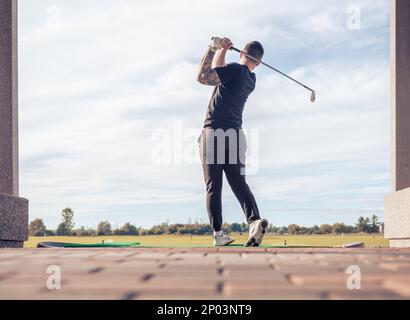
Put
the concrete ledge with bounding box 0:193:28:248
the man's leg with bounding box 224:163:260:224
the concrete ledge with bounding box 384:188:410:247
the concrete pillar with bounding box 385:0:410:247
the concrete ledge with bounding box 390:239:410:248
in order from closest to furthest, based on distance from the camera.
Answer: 1. the man's leg with bounding box 224:163:260:224
2. the concrete ledge with bounding box 0:193:28:248
3. the concrete ledge with bounding box 384:188:410:247
4. the concrete ledge with bounding box 390:239:410:248
5. the concrete pillar with bounding box 385:0:410:247

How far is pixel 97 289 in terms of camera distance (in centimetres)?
192

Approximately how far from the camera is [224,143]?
5.08 meters

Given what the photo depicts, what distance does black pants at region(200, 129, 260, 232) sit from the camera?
5.02 metres

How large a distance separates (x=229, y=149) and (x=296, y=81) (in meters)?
1.52

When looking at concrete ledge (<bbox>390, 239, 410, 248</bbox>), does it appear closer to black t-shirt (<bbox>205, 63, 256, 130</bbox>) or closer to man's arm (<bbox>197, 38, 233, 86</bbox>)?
black t-shirt (<bbox>205, 63, 256, 130</bbox>)

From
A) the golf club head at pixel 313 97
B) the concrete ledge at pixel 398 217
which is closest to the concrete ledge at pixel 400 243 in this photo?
the concrete ledge at pixel 398 217

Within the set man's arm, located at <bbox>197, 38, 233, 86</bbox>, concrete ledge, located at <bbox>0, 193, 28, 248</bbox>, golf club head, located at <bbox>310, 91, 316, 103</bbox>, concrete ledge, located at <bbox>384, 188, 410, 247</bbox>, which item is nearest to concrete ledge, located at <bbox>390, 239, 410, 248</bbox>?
concrete ledge, located at <bbox>384, 188, 410, 247</bbox>

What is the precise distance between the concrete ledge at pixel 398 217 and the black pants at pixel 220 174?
6.13 ft

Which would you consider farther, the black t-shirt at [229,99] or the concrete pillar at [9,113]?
the concrete pillar at [9,113]

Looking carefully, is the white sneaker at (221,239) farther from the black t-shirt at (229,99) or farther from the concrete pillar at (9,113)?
the concrete pillar at (9,113)

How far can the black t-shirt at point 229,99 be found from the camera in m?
5.03

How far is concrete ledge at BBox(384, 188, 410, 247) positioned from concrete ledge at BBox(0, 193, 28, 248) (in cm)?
417

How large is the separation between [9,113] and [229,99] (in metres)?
2.77
